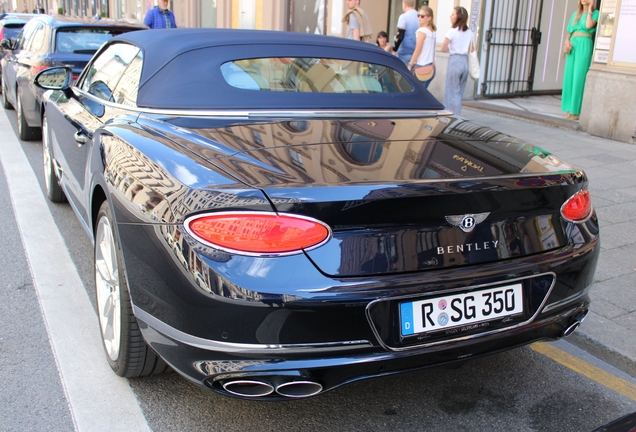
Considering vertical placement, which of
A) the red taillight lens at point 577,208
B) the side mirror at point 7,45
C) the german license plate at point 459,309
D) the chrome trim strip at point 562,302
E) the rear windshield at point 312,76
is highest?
the rear windshield at point 312,76

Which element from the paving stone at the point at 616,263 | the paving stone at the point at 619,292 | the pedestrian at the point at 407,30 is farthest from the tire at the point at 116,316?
the pedestrian at the point at 407,30

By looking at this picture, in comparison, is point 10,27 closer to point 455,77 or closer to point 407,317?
point 455,77

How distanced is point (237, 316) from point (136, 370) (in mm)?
919

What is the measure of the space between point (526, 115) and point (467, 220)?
8657 millimetres

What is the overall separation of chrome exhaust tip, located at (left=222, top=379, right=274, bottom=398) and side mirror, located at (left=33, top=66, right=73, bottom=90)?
300 centimetres

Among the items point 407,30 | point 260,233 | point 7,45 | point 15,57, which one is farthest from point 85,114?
point 407,30

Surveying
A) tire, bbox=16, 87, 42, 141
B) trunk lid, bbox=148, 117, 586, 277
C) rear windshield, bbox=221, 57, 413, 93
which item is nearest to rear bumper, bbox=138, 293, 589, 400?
trunk lid, bbox=148, 117, 586, 277

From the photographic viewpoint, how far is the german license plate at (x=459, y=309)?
7.27ft

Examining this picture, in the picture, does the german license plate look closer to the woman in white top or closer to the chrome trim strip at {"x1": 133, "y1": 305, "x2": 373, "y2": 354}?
the chrome trim strip at {"x1": 133, "y1": 305, "x2": 373, "y2": 354}

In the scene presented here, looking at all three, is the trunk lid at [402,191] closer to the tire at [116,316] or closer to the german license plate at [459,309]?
the german license plate at [459,309]

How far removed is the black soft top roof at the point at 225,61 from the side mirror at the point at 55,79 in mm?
832

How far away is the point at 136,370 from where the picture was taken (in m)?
2.79

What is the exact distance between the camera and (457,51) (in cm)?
874

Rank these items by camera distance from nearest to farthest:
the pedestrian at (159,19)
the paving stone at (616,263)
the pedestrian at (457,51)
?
the paving stone at (616,263), the pedestrian at (457,51), the pedestrian at (159,19)
